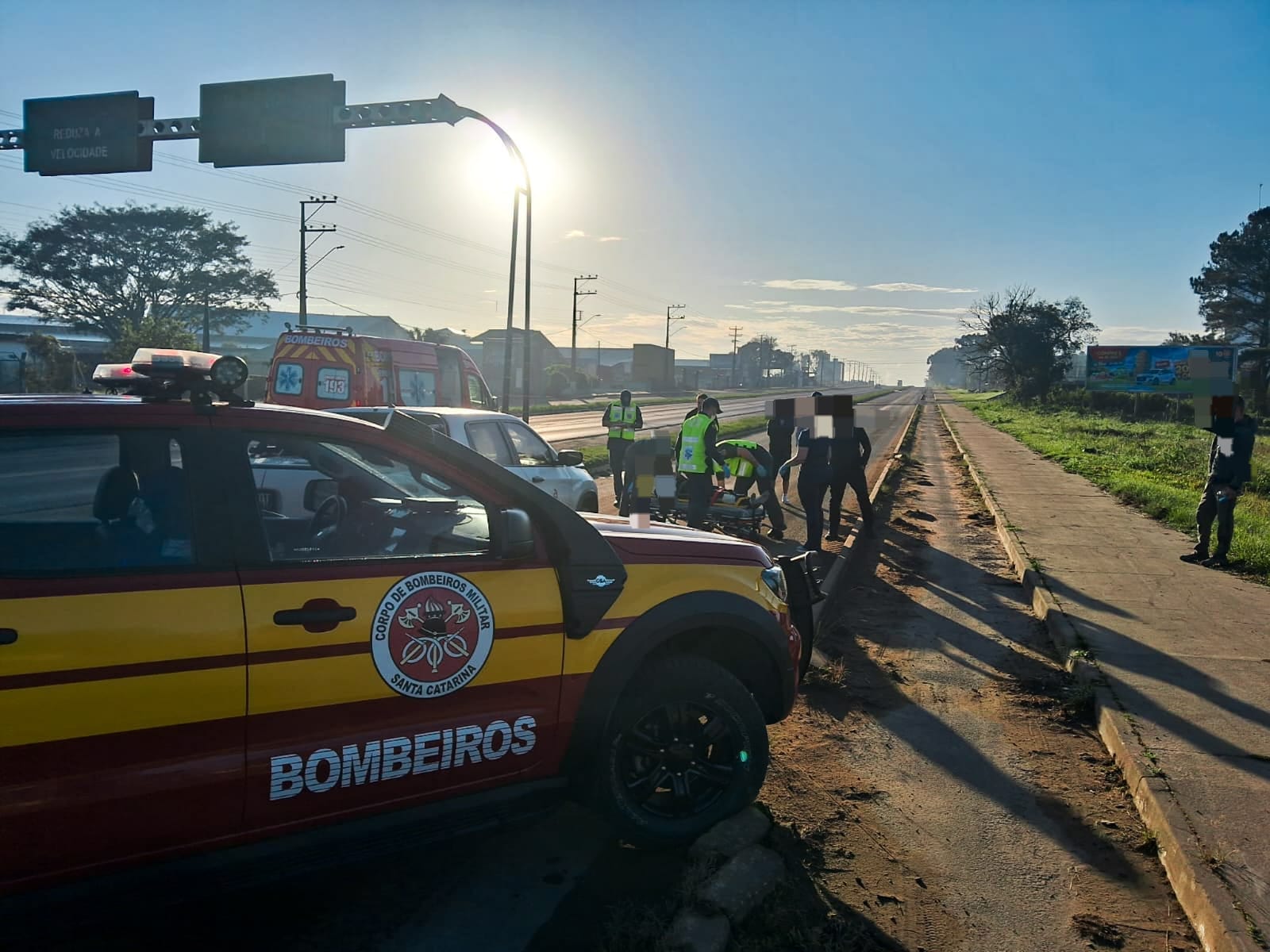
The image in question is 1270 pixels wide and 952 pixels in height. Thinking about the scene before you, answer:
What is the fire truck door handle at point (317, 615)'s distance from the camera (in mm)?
2899

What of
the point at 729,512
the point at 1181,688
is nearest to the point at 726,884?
the point at 1181,688

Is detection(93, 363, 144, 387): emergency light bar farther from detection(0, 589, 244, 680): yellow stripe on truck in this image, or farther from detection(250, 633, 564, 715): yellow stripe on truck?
detection(250, 633, 564, 715): yellow stripe on truck

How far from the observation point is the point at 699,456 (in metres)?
10.5

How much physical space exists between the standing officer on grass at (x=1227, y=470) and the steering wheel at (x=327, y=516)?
9.01 metres

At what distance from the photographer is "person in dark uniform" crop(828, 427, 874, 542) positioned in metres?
11.4

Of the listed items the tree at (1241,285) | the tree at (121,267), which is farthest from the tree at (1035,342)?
the tree at (121,267)

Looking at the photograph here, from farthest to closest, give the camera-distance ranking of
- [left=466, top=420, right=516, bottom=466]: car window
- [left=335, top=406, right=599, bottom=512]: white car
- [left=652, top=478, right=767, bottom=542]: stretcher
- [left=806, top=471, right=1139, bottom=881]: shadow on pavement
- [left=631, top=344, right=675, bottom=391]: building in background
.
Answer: [left=631, top=344, right=675, bottom=391]: building in background → [left=652, top=478, right=767, bottom=542]: stretcher → [left=466, top=420, right=516, bottom=466]: car window → [left=335, top=406, right=599, bottom=512]: white car → [left=806, top=471, right=1139, bottom=881]: shadow on pavement

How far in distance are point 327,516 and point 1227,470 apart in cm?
936

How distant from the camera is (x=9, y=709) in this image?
97.0 inches

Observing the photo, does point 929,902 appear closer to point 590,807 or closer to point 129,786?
point 590,807

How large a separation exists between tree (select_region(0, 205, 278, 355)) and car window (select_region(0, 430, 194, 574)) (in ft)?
159

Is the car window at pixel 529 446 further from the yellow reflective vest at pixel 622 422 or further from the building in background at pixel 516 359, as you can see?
the building in background at pixel 516 359

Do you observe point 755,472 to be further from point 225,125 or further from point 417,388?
point 225,125

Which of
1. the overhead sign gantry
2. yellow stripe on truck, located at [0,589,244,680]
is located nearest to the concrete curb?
yellow stripe on truck, located at [0,589,244,680]
